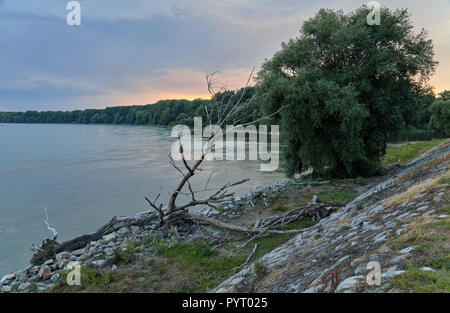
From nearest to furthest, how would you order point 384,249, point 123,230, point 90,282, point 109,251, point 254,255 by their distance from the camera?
point 384,249, point 90,282, point 254,255, point 109,251, point 123,230

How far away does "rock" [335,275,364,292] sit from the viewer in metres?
2.97

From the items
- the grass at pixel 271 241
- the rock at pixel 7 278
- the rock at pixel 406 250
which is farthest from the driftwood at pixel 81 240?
the rock at pixel 406 250

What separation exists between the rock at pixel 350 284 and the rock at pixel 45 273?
6.49 m

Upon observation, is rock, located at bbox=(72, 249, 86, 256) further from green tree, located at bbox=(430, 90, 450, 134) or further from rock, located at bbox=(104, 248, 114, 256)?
green tree, located at bbox=(430, 90, 450, 134)

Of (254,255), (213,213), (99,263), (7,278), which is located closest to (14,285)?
(7,278)

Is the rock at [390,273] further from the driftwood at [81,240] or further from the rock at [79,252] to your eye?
the rock at [79,252]

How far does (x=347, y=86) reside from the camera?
43.3 ft

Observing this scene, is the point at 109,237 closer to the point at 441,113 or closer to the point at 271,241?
the point at 271,241

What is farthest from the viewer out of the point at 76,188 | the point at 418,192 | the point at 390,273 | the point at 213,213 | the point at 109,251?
the point at 76,188

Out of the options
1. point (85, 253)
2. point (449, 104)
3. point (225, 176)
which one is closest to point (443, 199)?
point (85, 253)

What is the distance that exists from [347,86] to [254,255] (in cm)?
1011

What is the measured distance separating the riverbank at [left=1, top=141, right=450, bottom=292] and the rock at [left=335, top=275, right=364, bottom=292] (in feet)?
0.05

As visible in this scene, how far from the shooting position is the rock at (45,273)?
→ 6.42 m
